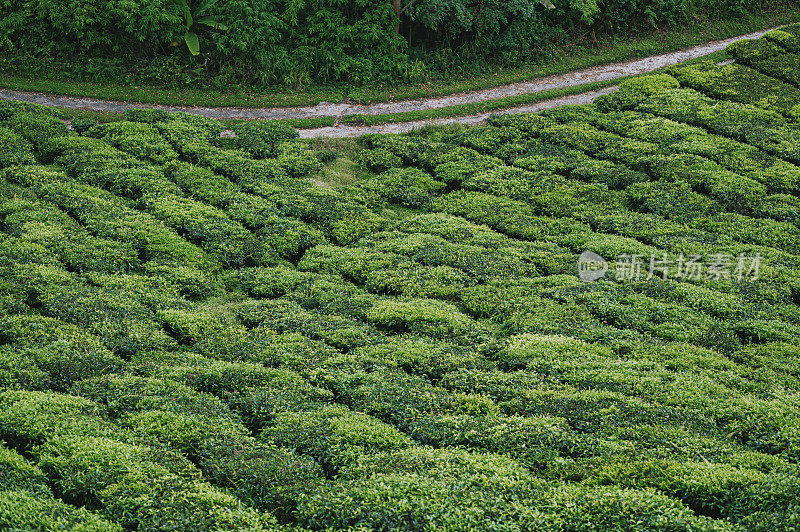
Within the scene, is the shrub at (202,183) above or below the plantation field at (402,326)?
above

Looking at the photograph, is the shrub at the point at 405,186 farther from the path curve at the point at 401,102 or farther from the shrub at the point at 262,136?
the path curve at the point at 401,102

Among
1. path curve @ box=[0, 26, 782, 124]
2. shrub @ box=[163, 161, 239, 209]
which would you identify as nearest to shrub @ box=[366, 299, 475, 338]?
shrub @ box=[163, 161, 239, 209]

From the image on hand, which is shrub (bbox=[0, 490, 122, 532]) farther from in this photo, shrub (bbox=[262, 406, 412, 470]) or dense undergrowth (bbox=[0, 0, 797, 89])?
dense undergrowth (bbox=[0, 0, 797, 89])

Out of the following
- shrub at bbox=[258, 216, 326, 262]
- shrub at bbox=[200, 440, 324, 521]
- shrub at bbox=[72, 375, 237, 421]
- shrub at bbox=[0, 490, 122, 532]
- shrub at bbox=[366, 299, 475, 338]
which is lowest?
shrub at bbox=[200, 440, 324, 521]

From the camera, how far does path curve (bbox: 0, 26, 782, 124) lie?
22.6 metres

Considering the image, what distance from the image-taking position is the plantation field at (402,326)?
8812mm

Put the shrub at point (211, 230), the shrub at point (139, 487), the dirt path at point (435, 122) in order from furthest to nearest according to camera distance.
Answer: the dirt path at point (435, 122) → the shrub at point (211, 230) → the shrub at point (139, 487)

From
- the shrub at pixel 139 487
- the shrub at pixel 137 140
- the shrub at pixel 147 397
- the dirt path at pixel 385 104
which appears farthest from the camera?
the dirt path at pixel 385 104

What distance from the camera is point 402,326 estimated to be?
13055 millimetres

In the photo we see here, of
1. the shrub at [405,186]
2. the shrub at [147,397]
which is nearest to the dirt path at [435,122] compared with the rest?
the shrub at [405,186]

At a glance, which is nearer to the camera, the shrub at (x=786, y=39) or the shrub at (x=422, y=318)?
the shrub at (x=422, y=318)
